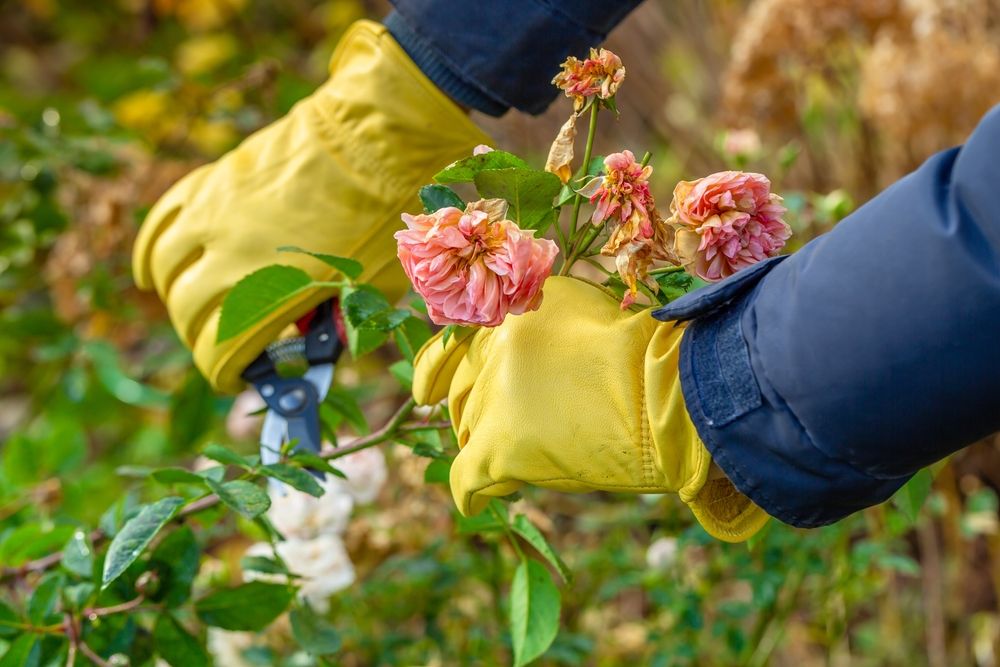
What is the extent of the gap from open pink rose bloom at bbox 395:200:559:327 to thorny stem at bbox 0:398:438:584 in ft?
0.66

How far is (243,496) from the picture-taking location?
0.78m

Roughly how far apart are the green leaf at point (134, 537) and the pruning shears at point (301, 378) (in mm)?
151

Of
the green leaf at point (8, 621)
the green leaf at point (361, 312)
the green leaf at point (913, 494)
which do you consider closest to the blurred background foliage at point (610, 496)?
the green leaf at point (913, 494)


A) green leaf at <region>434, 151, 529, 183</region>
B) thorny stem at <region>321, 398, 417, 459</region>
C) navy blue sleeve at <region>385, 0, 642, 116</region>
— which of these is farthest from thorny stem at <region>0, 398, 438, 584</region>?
navy blue sleeve at <region>385, 0, 642, 116</region>

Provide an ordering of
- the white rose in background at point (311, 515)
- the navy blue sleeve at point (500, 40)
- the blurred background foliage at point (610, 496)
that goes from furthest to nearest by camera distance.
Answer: the blurred background foliage at point (610, 496)
the white rose in background at point (311, 515)
the navy blue sleeve at point (500, 40)

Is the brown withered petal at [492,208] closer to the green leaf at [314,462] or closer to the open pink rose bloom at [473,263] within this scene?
the open pink rose bloom at [473,263]

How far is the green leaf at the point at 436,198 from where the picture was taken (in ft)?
2.24

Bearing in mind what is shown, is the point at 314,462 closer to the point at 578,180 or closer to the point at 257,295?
the point at 257,295

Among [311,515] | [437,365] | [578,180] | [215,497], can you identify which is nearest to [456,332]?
[437,365]

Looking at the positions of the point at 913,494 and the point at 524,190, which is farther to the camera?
the point at 913,494

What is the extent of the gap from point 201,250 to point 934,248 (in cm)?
70

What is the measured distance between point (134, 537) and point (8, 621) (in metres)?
0.21

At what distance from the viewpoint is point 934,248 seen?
559mm

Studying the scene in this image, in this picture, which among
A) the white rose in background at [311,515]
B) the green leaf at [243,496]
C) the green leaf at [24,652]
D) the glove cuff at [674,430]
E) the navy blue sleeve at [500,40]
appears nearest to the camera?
the glove cuff at [674,430]
